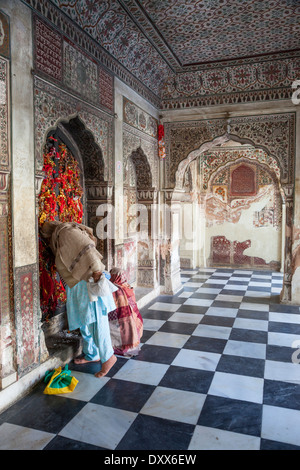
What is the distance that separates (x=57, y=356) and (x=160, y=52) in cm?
408

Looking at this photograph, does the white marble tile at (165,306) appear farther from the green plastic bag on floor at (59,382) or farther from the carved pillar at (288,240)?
the green plastic bag on floor at (59,382)

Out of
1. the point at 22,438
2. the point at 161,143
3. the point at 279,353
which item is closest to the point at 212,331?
the point at 279,353

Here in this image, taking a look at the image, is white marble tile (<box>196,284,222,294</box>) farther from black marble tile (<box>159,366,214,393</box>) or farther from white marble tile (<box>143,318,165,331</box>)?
black marble tile (<box>159,366,214,393</box>)

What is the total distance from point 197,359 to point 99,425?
1.39 meters

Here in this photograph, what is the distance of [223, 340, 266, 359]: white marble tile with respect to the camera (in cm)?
379

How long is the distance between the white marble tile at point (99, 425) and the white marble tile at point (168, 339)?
1.39 metres

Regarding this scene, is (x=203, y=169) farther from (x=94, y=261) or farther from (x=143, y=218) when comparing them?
(x=94, y=261)

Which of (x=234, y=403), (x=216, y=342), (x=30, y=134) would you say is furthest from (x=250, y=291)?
(x=30, y=134)

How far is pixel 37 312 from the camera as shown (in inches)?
125

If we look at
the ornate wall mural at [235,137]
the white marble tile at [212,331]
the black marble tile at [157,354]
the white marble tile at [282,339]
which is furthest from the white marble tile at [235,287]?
the black marble tile at [157,354]

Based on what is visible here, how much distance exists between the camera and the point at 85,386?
3117 mm

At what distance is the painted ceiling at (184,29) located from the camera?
12.5 feet

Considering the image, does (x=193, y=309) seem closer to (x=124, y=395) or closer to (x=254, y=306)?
(x=254, y=306)

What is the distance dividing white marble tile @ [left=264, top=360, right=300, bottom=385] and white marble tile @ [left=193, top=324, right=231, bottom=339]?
80cm
